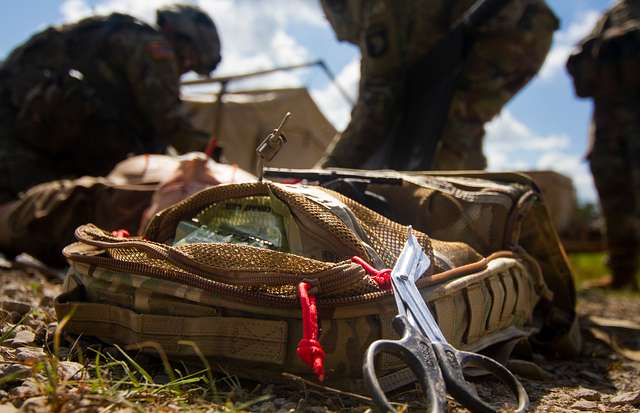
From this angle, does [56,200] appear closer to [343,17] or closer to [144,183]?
[144,183]

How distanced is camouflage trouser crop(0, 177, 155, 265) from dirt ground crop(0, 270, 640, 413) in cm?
80

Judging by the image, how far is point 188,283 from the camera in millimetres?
1011

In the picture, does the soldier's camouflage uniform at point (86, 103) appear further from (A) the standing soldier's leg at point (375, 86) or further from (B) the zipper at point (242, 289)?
(B) the zipper at point (242, 289)

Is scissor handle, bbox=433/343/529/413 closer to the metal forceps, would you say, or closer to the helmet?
the metal forceps

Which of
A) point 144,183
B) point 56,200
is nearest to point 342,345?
point 144,183

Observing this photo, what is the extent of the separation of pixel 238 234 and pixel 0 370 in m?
0.55

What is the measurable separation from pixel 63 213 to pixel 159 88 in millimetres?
1411

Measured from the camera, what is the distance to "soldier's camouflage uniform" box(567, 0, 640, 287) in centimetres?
393

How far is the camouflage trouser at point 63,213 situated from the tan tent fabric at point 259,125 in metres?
3.44

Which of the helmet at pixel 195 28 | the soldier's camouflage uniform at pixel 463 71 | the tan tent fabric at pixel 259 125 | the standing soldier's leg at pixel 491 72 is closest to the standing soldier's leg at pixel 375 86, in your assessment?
the soldier's camouflage uniform at pixel 463 71

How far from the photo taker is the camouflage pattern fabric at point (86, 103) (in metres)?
3.49

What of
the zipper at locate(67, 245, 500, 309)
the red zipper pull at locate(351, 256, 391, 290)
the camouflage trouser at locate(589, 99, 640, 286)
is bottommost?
the zipper at locate(67, 245, 500, 309)

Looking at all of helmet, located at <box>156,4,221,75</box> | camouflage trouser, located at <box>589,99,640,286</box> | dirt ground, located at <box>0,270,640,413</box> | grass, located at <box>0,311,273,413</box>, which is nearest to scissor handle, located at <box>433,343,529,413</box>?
dirt ground, located at <box>0,270,640,413</box>

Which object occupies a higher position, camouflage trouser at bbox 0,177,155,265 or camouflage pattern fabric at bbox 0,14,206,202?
camouflage pattern fabric at bbox 0,14,206,202
